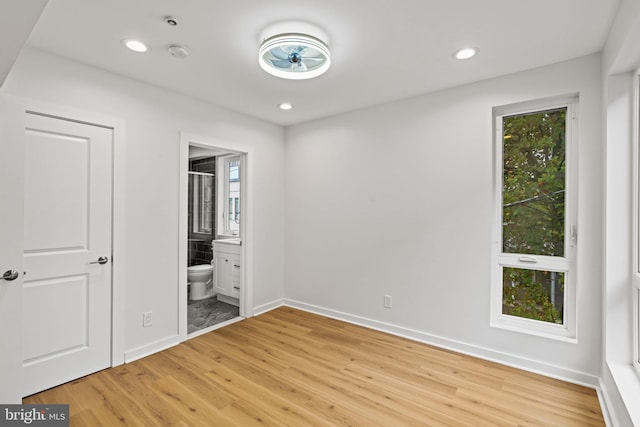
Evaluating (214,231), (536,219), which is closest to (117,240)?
(214,231)

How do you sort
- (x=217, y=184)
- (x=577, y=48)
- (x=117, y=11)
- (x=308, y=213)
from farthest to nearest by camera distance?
(x=217, y=184) → (x=308, y=213) → (x=577, y=48) → (x=117, y=11)

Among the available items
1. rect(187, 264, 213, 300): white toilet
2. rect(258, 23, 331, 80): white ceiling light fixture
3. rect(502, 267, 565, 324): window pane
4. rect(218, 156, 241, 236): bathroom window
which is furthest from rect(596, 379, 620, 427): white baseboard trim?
rect(218, 156, 241, 236): bathroom window

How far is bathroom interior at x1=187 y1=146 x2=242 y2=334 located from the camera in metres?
4.46

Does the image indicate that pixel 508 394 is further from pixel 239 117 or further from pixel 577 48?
pixel 239 117

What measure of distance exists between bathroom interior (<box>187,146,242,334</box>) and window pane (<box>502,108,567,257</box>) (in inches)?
126

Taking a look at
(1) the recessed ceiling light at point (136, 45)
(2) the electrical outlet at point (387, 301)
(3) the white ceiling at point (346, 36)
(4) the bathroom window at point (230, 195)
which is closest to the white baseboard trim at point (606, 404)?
(2) the electrical outlet at point (387, 301)

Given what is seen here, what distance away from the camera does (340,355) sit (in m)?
2.92

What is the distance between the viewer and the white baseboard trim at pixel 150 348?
2764 mm

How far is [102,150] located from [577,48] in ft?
11.9

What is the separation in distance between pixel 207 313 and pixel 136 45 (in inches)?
120

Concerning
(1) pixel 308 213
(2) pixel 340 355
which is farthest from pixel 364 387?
(1) pixel 308 213

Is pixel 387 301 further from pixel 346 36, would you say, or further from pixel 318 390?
pixel 346 36

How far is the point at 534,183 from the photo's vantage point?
272 cm

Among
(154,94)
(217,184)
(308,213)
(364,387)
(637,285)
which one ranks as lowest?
(364,387)
